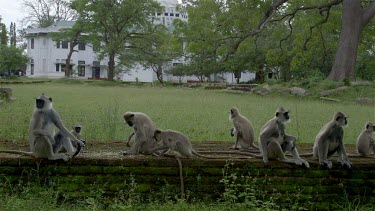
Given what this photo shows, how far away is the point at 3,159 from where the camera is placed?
21.5 feet

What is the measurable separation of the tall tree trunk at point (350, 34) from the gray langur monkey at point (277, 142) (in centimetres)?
2265

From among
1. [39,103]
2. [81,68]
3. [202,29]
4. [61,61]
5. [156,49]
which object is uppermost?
[156,49]

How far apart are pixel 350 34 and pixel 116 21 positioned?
3269 cm

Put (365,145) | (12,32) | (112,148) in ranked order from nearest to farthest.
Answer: (365,145), (112,148), (12,32)

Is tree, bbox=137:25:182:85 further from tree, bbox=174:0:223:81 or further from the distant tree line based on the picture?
tree, bbox=174:0:223:81

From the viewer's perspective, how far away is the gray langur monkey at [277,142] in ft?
22.2

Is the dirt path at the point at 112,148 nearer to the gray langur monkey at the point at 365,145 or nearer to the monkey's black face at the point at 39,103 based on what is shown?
the gray langur monkey at the point at 365,145

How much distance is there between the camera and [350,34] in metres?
28.1

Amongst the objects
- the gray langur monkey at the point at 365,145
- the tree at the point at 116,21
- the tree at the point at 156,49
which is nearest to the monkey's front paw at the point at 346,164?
the gray langur monkey at the point at 365,145

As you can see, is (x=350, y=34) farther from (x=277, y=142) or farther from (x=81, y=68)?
(x=81, y=68)

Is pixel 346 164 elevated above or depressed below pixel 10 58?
below

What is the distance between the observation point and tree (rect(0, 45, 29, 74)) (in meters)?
59.9

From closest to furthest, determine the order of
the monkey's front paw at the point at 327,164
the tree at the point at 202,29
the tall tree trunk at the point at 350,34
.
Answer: the monkey's front paw at the point at 327,164, the tree at the point at 202,29, the tall tree trunk at the point at 350,34

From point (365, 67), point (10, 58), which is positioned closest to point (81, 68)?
point (10, 58)
